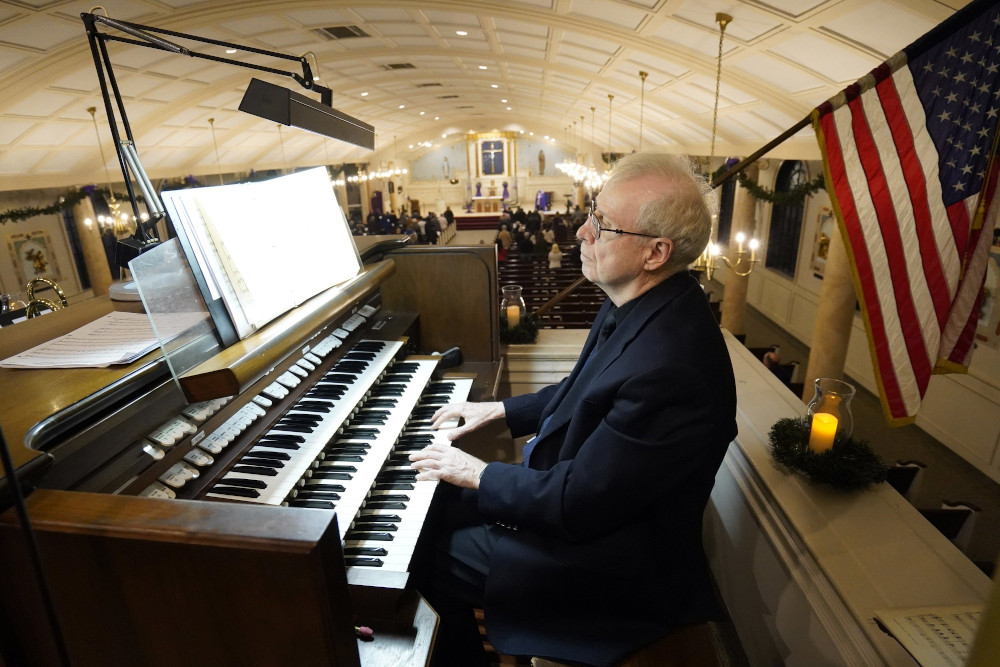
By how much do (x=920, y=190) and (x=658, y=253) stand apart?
1832mm

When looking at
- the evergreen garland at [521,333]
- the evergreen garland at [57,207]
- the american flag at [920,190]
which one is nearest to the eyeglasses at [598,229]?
the american flag at [920,190]

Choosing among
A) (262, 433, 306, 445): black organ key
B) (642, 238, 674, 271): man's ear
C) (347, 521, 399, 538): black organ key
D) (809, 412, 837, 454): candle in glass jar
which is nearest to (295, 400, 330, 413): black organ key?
(262, 433, 306, 445): black organ key

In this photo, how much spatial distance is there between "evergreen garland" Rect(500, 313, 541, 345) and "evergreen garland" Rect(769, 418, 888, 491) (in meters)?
2.12

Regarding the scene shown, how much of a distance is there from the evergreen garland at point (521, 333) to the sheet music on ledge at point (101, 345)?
2.52 meters

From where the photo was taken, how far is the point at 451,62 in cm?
1177

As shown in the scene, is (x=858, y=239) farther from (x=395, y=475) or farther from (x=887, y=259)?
(x=395, y=475)

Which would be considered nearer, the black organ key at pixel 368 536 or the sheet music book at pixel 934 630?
the sheet music book at pixel 934 630

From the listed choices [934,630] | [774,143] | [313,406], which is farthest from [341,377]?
[774,143]

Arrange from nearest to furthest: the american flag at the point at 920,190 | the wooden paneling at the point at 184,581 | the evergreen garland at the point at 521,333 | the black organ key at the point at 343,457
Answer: the wooden paneling at the point at 184,581 < the black organ key at the point at 343,457 < the american flag at the point at 920,190 < the evergreen garland at the point at 521,333

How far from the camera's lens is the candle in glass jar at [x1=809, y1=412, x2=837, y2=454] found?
2180 mm

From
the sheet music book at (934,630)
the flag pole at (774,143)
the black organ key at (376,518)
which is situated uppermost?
the flag pole at (774,143)

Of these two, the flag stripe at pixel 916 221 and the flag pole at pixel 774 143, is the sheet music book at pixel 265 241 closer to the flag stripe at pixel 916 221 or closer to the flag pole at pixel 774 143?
the flag pole at pixel 774 143

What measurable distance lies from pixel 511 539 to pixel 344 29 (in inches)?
370

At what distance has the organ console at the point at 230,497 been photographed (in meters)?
0.98
